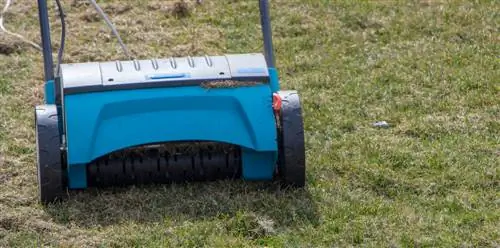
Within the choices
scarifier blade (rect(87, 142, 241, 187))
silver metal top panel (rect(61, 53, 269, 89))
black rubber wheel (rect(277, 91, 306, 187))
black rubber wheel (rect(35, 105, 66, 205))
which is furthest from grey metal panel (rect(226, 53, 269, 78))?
black rubber wheel (rect(35, 105, 66, 205))

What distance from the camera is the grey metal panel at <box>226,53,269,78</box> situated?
470 cm

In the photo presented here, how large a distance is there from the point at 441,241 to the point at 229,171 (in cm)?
99

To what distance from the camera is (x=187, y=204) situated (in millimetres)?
4625

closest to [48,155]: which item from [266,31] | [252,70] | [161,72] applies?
[161,72]

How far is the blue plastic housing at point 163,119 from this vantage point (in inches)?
178

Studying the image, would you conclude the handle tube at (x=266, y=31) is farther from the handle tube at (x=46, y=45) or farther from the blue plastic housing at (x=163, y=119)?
the handle tube at (x=46, y=45)

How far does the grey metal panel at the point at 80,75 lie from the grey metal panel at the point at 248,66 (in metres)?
0.56

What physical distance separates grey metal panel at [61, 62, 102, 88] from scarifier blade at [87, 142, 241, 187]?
335 mm

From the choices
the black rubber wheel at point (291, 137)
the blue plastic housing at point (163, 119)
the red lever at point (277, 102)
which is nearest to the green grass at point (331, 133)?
the black rubber wheel at point (291, 137)

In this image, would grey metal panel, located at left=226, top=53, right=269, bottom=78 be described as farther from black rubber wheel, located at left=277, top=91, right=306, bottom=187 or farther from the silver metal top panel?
black rubber wheel, located at left=277, top=91, right=306, bottom=187

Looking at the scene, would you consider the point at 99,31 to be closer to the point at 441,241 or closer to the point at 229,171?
the point at 229,171

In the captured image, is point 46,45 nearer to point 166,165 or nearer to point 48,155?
point 48,155

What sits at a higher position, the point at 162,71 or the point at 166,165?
the point at 162,71

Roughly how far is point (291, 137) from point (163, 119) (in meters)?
0.52
